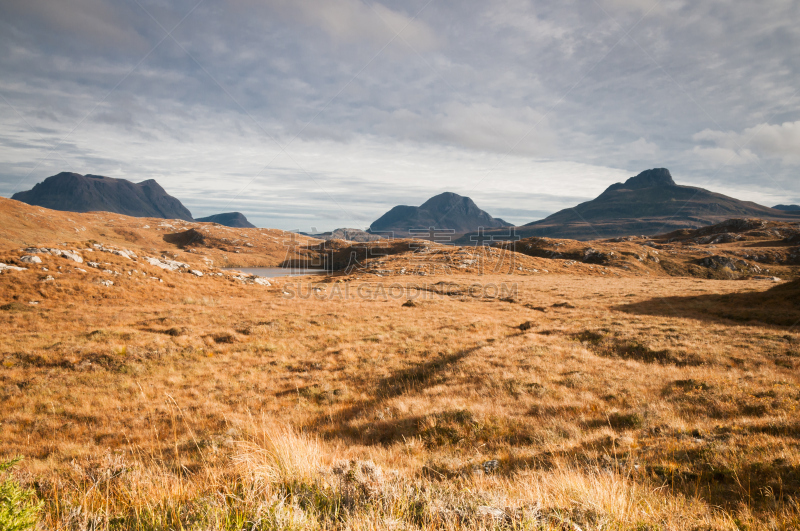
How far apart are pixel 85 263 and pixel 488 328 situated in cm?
3202

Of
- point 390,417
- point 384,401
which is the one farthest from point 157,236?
point 390,417

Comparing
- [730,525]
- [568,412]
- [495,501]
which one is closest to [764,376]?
[568,412]

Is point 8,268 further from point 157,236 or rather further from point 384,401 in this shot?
point 157,236

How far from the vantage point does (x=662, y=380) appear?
10875 millimetres

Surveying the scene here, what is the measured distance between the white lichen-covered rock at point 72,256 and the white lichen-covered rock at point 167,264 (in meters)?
5.07

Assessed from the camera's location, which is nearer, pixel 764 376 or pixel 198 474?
pixel 198 474

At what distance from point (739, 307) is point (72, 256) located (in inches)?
2102

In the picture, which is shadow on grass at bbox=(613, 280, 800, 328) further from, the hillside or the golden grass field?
the hillside

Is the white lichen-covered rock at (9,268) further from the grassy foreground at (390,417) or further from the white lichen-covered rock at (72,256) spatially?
the white lichen-covered rock at (72,256)

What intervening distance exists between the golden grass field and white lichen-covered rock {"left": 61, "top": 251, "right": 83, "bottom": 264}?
85 centimetres

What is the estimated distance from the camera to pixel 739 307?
2414 cm

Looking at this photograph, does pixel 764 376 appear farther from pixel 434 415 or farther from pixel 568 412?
pixel 434 415

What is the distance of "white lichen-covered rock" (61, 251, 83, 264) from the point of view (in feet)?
78.8

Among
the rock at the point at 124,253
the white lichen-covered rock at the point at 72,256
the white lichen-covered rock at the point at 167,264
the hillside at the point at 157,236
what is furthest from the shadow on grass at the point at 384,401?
the hillside at the point at 157,236
